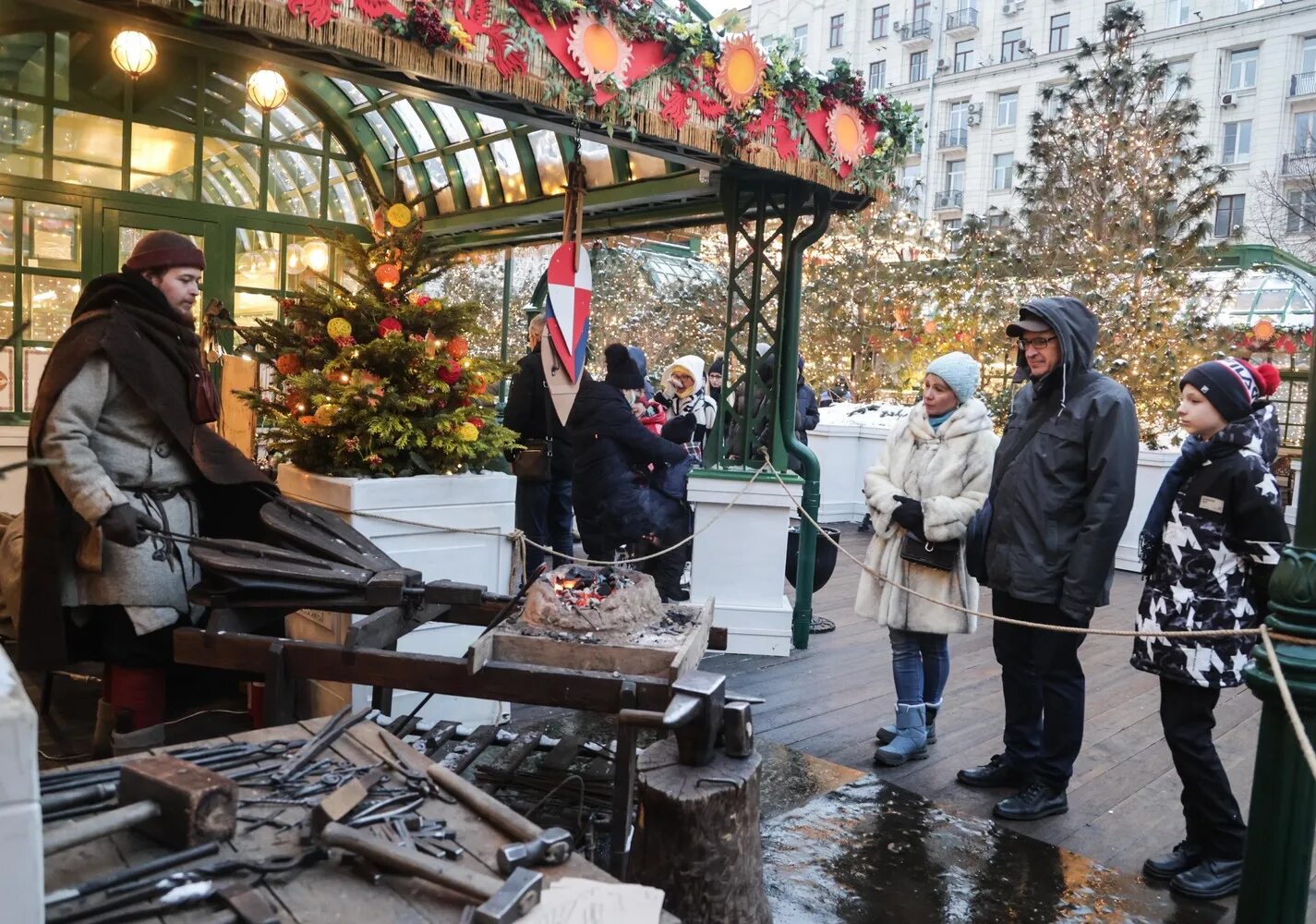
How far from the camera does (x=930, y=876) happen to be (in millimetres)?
3607

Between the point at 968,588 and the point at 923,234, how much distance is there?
52.6 ft

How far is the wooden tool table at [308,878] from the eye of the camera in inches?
65.5

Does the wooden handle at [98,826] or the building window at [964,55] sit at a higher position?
the building window at [964,55]

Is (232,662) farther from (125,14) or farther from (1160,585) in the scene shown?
(1160,585)

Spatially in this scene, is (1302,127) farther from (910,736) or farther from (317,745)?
(317,745)

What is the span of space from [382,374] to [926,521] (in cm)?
261

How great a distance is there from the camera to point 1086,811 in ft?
14.0

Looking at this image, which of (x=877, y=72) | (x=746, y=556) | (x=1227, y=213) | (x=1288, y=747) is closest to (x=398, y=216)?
(x=746, y=556)

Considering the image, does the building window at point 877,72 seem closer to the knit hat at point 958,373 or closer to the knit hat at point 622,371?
the knit hat at point 622,371

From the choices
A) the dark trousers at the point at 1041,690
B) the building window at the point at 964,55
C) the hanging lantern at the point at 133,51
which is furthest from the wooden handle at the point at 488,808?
the building window at the point at 964,55

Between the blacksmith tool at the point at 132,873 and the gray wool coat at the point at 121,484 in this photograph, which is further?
the gray wool coat at the point at 121,484

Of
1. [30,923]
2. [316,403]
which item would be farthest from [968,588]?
[30,923]

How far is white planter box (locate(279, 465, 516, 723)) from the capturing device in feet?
14.5

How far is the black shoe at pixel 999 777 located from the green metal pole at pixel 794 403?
235cm
